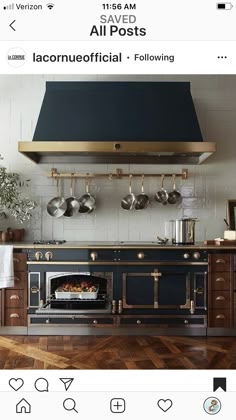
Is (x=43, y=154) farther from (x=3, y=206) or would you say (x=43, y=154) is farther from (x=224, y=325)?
(x=224, y=325)

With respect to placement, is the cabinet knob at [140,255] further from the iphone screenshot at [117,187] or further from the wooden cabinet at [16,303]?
the wooden cabinet at [16,303]

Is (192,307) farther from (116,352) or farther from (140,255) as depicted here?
(116,352)

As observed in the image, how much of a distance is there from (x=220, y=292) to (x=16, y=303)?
116cm
